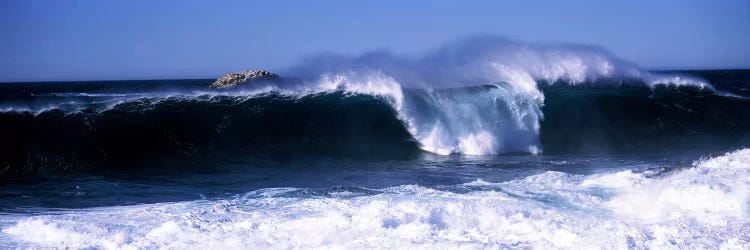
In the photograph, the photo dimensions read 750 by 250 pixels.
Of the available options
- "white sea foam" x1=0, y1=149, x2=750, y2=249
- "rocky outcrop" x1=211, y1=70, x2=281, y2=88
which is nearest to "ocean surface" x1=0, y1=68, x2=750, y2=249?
"white sea foam" x1=0, y1=149, x2=750, y2=249

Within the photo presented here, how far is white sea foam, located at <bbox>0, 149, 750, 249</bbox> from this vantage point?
5.57 metres

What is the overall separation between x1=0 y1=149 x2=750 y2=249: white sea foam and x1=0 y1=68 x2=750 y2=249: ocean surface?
3cm

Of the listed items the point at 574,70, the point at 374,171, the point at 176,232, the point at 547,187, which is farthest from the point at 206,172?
the point at 574,70

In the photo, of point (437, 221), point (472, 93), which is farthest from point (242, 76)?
point (437, 221)

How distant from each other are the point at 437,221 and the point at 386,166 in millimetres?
5298

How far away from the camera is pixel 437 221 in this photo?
242 inches

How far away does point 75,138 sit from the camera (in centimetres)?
1199

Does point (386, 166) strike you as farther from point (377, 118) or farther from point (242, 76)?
point (242, 76)

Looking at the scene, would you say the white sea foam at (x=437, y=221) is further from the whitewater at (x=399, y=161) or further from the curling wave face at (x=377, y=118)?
the curling wave face at (x=377, y=118)

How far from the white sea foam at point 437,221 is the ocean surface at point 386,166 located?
3 centimetres

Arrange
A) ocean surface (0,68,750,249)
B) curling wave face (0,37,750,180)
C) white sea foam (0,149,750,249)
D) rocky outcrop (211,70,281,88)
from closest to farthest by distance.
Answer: white sea foam (0,149,750,249)
ocean surface (0,68,750,249)
curling wave face (0,37,750,180)
rocky outcrop (211,70,281,88)

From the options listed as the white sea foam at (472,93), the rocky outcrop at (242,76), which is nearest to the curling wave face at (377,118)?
the white sea foam at (472,93)

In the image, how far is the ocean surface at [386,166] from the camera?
232 inches

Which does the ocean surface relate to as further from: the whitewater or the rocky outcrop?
the rocky outcrop
